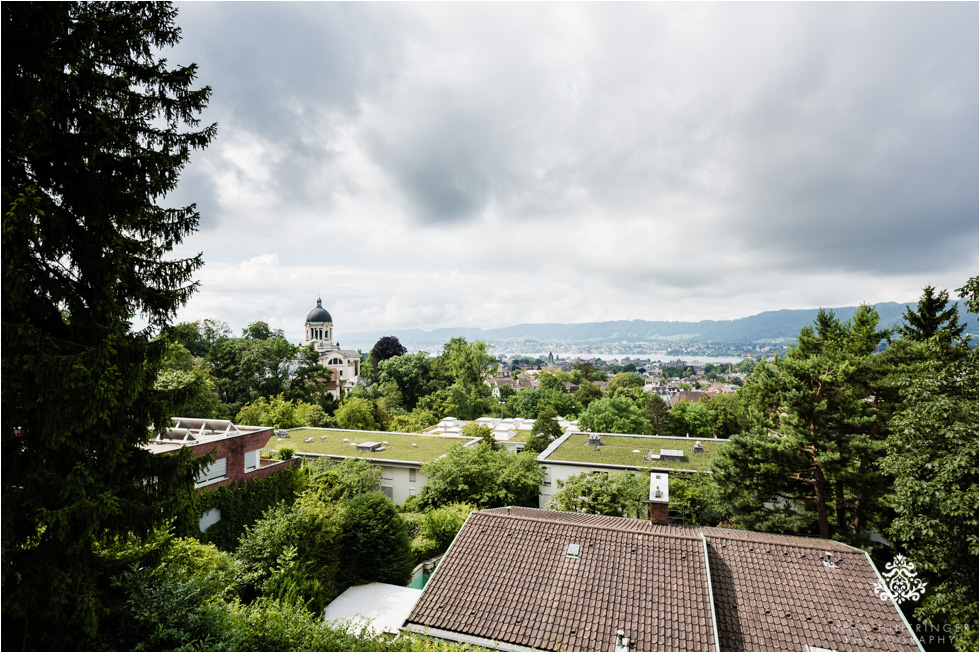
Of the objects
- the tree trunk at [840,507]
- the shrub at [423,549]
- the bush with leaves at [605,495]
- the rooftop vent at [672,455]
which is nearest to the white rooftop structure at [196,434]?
the shrub at [423,549]

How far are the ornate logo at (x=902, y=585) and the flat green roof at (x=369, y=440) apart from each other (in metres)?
17.9

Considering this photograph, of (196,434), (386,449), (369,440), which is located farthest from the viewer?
(369,440)

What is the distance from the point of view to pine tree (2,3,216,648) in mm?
5043

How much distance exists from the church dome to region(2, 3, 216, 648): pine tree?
279 ft

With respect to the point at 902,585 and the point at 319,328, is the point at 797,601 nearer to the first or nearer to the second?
the point at 902,585

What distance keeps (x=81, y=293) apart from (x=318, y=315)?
8603 centimetres

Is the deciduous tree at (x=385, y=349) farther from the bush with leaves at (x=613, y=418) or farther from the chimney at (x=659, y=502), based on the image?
the chimney at (x=659, y=502)

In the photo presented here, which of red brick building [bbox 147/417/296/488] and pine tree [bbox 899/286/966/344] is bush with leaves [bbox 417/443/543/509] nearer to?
red brick building [bbox 147/417/296/488]

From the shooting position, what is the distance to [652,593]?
9539 mm

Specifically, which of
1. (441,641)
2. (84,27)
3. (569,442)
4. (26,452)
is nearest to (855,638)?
(441,641)

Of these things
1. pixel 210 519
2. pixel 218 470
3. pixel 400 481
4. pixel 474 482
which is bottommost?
pixel 400 481

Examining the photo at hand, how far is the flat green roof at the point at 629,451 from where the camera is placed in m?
23.3

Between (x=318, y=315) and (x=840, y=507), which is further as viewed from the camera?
(x=318, y=315)

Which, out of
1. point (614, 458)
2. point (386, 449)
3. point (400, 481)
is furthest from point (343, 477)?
point (614, 458)
